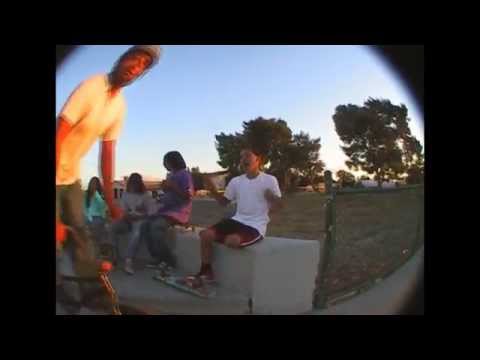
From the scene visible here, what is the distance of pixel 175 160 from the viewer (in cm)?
329

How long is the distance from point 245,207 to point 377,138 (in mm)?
987

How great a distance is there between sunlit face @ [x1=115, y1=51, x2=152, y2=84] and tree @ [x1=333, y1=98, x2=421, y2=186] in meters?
1.27

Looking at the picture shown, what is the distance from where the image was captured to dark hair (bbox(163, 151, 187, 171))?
10.8 ft

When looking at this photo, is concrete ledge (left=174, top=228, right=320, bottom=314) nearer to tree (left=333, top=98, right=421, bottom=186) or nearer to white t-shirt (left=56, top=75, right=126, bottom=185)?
tree (left=333, top=98, right=421, bottom=186)

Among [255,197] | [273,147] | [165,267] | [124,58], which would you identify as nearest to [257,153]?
[273,147]

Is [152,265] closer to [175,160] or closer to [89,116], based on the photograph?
[175,160]

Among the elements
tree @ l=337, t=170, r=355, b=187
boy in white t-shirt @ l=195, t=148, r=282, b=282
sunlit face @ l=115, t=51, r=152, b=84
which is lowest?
boy in white t-shirt @ l=195, t=148, r=282, b=282

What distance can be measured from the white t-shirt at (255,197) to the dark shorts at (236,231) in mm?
29

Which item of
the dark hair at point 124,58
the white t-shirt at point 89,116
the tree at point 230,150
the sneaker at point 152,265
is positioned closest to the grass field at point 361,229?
the tree at point 230,150

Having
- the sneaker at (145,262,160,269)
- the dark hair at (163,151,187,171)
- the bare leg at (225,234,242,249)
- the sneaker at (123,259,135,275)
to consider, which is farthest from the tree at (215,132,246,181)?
the sneaker at (123,259,135,275)

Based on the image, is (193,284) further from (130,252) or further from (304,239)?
(304,239)
